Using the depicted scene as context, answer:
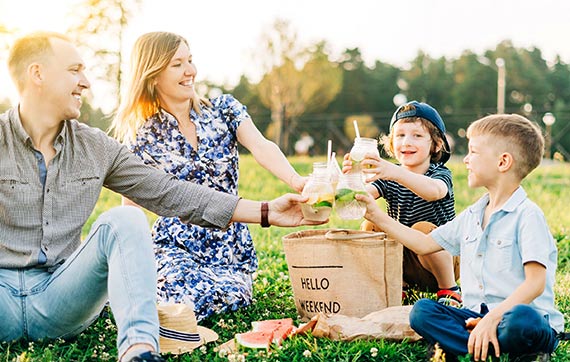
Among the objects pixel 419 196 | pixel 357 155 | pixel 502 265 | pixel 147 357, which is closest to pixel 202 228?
pixel 357 155

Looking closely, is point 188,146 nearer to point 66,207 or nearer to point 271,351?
point 66,207

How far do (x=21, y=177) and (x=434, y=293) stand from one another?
102 inches

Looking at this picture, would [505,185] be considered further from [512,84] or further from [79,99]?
[512,84]

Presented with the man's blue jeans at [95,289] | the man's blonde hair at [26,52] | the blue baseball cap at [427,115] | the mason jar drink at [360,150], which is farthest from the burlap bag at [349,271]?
the man's blonde hair at [26,52]

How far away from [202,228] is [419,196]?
131 centimetres

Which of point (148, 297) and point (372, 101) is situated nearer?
point (148, 297)

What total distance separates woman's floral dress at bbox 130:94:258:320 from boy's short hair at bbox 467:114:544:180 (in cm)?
178

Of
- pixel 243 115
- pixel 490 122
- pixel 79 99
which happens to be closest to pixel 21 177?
pixel 79 99

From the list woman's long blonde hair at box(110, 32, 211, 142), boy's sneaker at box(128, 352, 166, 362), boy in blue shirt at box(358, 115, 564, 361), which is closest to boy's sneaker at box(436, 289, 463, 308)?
boy in blue shirt at box(358, 115, 564, 361)

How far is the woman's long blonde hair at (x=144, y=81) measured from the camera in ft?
15.1

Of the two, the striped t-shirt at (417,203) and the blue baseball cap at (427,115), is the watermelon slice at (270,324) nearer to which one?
the striped t-shirt at (417,203)

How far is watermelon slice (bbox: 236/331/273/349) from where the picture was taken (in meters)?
3.63

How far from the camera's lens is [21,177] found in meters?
3.58

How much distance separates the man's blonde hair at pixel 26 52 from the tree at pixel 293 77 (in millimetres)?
20810
